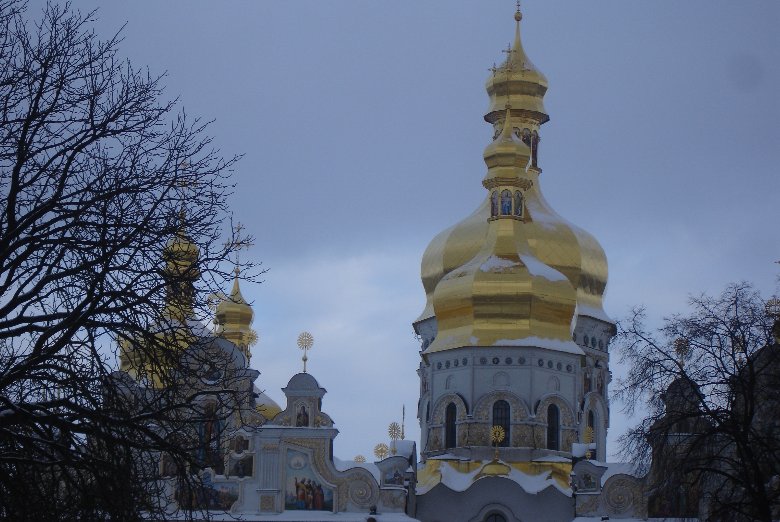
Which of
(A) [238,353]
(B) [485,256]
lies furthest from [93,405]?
(B) [485,256]

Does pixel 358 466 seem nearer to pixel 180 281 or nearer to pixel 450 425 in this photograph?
pixel 450 425

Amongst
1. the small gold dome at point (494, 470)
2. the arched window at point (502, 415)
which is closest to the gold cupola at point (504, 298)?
the arched window at point (502, 415)

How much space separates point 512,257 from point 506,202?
2.47 meters

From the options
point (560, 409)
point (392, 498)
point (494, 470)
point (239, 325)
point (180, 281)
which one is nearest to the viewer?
point (180, 281)

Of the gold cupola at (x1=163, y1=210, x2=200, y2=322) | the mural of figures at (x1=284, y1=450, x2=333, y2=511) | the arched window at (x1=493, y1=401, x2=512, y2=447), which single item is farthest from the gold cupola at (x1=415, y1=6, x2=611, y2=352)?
the gold cupola at (x1=163, y1=210, x2=200, y2=322)

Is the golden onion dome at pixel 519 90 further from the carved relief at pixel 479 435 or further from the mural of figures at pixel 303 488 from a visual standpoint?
the mural of figures at pixel 303 488

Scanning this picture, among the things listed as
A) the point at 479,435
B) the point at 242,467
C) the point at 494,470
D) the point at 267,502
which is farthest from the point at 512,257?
the point at 267,502

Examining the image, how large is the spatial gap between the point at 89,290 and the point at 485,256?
3521cm

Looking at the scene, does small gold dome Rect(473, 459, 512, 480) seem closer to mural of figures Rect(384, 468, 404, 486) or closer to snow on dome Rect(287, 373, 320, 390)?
mural of figures Rect(384, 468, 404, 486)

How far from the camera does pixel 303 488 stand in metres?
44.6

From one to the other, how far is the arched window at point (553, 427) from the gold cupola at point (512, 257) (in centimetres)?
226

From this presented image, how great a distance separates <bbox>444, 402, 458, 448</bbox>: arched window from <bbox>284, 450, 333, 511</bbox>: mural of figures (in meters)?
5.56

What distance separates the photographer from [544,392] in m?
48.6

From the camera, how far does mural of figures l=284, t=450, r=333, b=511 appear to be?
4444 cm
